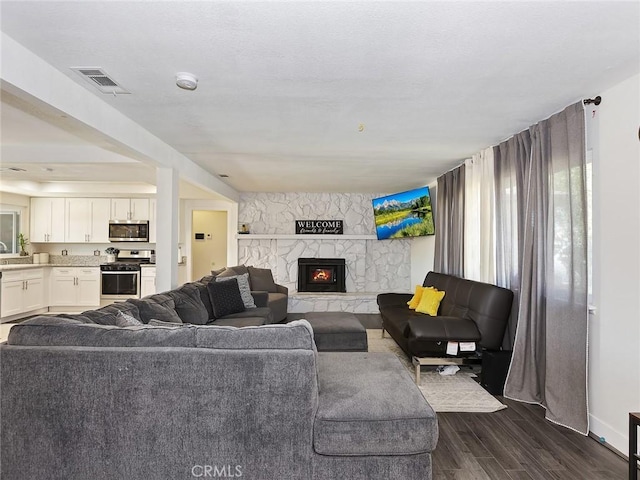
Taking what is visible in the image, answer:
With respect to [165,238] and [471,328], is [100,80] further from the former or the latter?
[471,328]

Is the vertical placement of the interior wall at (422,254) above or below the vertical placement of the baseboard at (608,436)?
above

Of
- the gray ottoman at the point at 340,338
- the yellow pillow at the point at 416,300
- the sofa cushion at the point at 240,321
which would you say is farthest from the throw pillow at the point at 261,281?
the gray ottoman at the point at 340,338

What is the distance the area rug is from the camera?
3.29 meters

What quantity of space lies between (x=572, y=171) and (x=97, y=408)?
3.51 meters

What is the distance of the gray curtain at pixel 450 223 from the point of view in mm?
5125

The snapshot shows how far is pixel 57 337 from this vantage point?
1993mm

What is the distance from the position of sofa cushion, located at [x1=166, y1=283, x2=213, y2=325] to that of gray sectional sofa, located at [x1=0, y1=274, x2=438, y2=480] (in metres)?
1.66

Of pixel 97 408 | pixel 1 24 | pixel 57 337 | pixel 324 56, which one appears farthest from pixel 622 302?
pixel 1 24

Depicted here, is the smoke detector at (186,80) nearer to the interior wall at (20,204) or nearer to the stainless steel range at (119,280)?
the stainless steel range at (119,280)

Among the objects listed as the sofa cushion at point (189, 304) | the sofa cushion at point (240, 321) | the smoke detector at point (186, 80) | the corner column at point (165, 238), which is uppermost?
the smoke detector at point (186, 80)

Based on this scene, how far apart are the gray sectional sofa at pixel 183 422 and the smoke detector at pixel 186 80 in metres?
1.69

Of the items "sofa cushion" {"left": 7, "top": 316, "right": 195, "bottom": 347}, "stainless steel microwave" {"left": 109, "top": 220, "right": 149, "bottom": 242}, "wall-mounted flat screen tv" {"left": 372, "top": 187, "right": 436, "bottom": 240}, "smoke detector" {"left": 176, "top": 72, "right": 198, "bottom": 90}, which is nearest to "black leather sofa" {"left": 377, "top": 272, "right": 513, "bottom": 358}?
"sofa cushion" {"left": 7, "top": 316, "right": 195, "bottom": 347}

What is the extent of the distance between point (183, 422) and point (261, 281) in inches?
186

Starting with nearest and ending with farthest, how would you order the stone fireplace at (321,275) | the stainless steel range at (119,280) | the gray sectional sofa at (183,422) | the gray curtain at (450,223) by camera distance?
the gray sectional sofa at (183,422)
the gray curtain at (450,223)
the stainless steel range at (119,280)
the stone fireplace at (321,275)
